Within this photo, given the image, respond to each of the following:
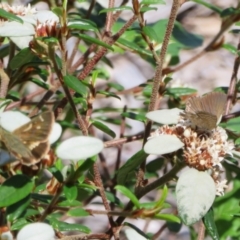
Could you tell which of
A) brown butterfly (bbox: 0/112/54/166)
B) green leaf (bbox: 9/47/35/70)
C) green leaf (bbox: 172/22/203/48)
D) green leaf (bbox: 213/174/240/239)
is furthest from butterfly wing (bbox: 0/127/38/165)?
green leaf (bbox: 172/22/203/48)

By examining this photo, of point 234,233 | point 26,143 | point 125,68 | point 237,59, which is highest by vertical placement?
point 26,143

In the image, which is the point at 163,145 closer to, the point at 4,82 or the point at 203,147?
the point at 203,147

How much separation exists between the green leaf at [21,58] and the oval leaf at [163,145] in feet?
1.13

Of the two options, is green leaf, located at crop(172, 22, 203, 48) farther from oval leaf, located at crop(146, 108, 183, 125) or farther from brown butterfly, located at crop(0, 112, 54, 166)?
brown butterfly, located at crop(0, 112, 54, 166)

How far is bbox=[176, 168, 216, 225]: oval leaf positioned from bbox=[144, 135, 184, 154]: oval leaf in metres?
0.05

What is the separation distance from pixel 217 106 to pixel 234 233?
0.72 meters

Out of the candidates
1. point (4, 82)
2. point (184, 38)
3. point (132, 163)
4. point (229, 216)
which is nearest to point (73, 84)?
point (132, 163)

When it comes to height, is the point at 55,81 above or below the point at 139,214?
below

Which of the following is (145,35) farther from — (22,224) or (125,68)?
(125,68)

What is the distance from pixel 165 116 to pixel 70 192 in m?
0.21

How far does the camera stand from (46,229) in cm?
101

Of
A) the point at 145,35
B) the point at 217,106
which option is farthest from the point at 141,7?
the point at 217,106

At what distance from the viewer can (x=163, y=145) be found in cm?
103

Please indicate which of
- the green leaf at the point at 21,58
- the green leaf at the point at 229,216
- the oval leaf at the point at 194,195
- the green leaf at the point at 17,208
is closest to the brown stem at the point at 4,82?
the green leaf at the point at 21,58
